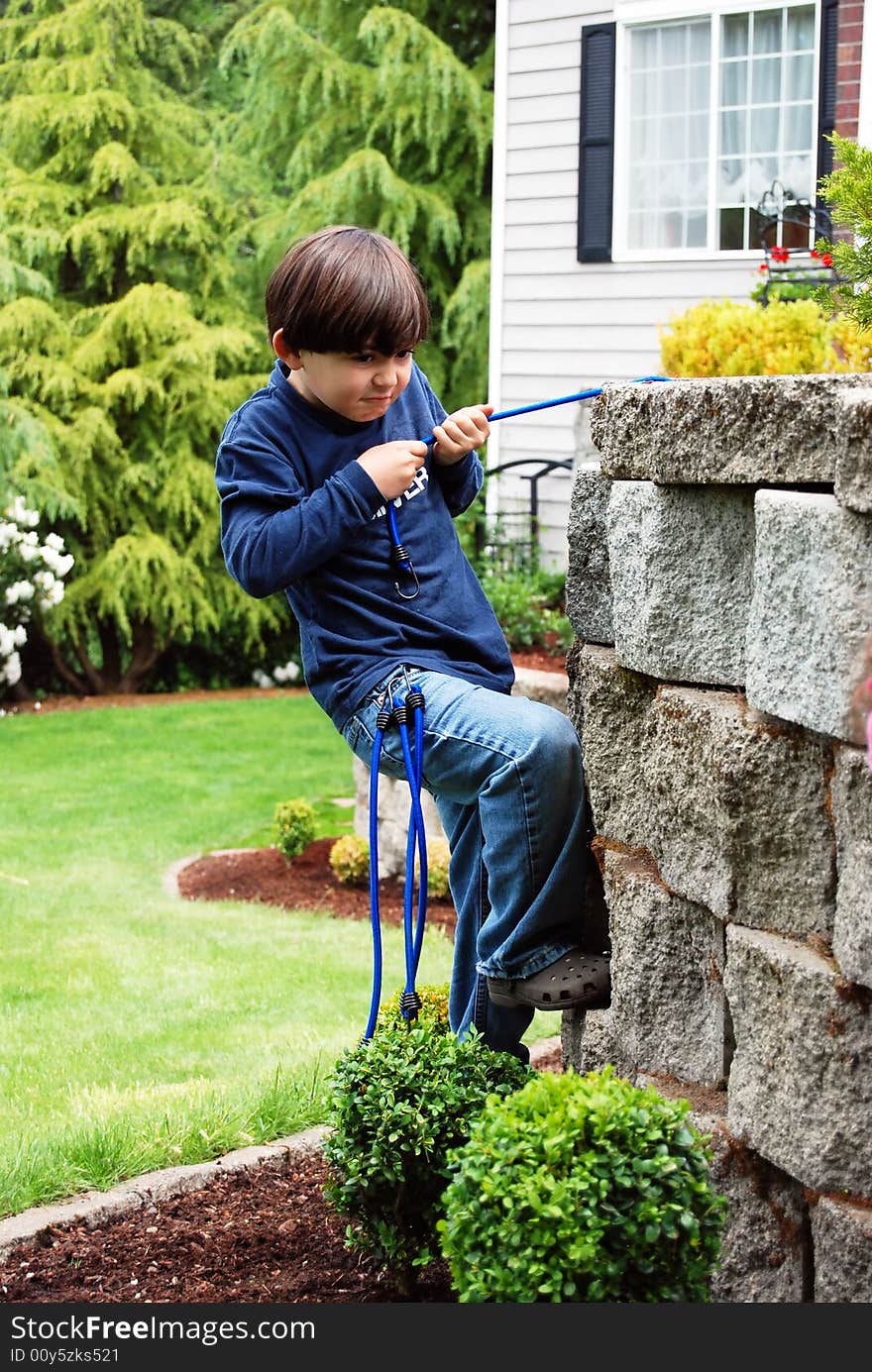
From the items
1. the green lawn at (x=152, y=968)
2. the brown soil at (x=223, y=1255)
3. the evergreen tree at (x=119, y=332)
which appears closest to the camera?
the brown soil at (x=223, y=1255)

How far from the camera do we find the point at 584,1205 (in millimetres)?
1911

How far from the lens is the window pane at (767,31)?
25.5 feet

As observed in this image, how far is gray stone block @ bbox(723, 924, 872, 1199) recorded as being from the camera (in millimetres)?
1928

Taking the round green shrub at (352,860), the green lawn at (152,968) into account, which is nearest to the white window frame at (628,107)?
the green lawn at (152,968)

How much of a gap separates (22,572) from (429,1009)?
7887 mm

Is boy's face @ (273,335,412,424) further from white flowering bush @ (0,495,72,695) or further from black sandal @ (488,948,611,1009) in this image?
white flowering bush @ (0,495,72,695)

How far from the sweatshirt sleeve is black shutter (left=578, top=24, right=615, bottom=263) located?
6.24 meters

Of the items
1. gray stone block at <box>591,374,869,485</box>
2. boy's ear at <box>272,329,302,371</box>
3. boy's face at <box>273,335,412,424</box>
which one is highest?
boy's ear at <box>272,329,302,371</box>

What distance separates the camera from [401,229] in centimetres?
1083

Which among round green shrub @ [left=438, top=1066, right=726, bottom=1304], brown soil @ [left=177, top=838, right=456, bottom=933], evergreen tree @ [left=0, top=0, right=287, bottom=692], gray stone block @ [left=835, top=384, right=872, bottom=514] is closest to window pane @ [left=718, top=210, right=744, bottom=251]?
brown soil @ [left=177, top=838, right=456, bottom=933]

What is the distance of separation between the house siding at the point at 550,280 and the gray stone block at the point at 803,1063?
6.32 metres

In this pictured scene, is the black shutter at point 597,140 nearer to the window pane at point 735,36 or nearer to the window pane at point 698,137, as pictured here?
the window pane at point 698,137

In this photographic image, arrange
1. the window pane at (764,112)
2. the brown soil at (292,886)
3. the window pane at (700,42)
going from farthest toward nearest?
the window pane at (700,42) < the window pane at (764,112) < the brown soil at (292,886)

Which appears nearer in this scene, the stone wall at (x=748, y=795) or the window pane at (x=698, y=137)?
the stone wall at (x=748, y=795)
